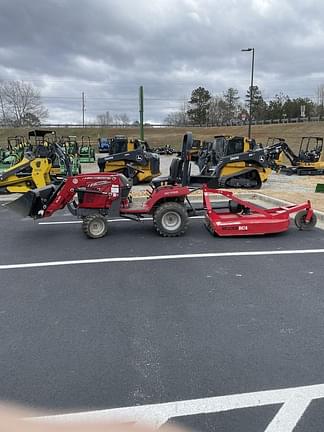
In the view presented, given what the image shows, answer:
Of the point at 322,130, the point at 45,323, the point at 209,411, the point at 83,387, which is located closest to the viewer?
the point at 209,411

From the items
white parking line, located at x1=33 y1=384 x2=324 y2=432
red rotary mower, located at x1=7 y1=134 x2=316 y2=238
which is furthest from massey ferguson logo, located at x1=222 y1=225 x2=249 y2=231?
white parking line, located at x1=33 y1=384 x2=324 y2=432

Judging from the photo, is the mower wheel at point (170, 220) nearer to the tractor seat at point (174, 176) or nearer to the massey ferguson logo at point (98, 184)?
the tractor seat at point (174, 176)

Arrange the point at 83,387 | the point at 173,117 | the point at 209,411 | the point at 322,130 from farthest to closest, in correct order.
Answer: the point at 173,117
the point at 322,130
the point at 83,387
the point at 209,411

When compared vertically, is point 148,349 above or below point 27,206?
below

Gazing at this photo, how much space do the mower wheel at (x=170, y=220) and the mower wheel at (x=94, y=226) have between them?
3.31ft

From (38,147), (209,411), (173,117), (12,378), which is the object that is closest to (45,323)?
(12,378)

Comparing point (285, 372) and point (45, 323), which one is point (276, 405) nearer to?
point (285, 372)

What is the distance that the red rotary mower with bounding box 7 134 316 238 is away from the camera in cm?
759

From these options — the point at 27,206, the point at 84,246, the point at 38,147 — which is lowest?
the point at 84,246

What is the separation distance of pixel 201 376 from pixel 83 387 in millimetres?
905

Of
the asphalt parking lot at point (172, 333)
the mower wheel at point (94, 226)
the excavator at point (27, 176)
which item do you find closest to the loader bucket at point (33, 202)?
the mower wheel at point (94, 226)

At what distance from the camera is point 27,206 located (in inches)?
311

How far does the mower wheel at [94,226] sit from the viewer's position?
301 inches

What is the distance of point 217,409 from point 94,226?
17.7ft
